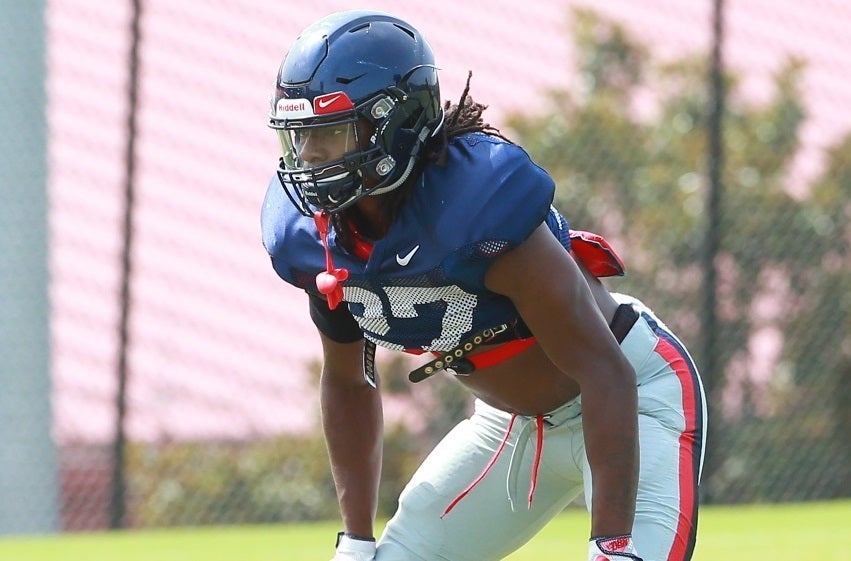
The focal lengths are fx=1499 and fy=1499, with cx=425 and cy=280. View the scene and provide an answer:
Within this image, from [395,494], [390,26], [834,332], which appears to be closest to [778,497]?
[834,332]

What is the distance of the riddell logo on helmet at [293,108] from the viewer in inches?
108

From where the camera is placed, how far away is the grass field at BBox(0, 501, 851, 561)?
5.24 metres

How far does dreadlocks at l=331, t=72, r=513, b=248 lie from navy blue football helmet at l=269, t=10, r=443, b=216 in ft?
0.09

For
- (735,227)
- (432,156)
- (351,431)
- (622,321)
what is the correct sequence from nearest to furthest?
(432,156) → (622,321) → (351,431) → (735,227)

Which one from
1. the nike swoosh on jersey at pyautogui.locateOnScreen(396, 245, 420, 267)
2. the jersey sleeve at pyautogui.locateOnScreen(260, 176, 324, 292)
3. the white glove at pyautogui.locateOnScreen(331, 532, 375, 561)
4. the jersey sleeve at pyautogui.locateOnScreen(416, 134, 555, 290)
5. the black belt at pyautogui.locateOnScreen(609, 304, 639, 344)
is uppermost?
the jersey sleeve at pyautogui.locateOnScreen(416, 134, 555, 290)

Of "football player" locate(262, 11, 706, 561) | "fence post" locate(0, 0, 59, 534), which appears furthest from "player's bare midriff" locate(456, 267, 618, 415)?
"fence post" locate(0, 0, 59, 534)

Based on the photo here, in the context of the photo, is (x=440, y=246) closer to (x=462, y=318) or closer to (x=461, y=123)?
(x=462, y=318)

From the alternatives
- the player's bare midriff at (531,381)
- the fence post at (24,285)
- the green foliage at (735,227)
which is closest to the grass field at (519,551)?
the fence post at (24,285)

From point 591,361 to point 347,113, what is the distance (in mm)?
635

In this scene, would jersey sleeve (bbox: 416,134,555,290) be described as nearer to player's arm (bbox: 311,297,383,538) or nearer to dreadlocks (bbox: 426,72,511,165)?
dreadlocks (bbox: 426,72,511,165)

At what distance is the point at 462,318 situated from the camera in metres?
2.88

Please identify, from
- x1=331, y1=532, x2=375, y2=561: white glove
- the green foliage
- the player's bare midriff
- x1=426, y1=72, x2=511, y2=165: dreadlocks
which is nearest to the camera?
x1=426, y1=72, x2=511, y2=165: dreadlocks

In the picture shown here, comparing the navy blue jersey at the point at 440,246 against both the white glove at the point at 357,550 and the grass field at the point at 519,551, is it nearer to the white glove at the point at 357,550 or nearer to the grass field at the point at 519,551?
the white glove at the point at 357,550

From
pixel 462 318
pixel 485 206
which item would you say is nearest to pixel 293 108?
pixel 485 206
